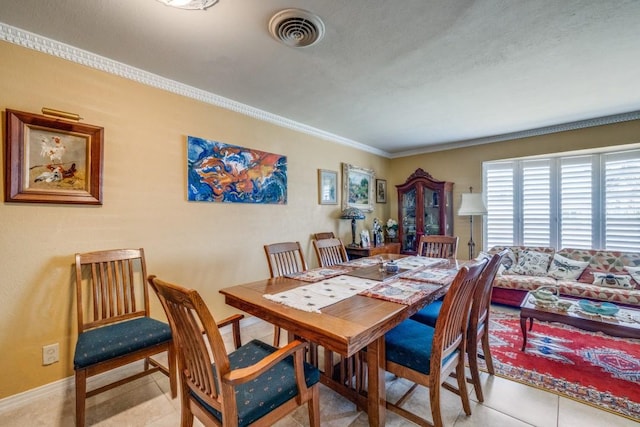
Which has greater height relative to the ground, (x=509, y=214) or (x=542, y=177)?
(x=542, y=177)

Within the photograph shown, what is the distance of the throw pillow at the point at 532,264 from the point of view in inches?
145

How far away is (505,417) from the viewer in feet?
5.48

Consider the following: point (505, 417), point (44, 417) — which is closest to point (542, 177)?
point (505, 417)

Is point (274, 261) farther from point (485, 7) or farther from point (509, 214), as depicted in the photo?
point (509, 214)

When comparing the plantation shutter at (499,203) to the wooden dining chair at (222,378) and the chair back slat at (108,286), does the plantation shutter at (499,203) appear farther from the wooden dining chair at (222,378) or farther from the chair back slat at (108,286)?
the chair back slat at (108,286)

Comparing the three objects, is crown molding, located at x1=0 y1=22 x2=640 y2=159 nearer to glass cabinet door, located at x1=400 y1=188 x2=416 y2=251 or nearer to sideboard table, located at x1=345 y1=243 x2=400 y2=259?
glass cabinet door, located at x1=400 y1=188 x2=416 y2=251

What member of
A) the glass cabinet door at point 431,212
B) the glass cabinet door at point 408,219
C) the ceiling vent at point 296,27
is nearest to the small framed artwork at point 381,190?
the glass cabinet door at point 408,219

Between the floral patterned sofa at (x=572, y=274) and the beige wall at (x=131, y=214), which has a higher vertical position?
the beige wall at (x=131, y=214)

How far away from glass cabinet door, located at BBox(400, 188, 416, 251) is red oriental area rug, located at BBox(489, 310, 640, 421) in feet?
6.85

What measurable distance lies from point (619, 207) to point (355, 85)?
3.80 meters

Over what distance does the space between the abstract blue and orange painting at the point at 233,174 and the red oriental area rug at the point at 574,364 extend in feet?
9.02

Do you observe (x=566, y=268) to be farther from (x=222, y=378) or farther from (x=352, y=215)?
(x=222, y=378)

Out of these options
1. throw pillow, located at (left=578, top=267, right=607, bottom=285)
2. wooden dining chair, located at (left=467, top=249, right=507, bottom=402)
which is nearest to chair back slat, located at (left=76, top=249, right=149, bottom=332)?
wooden dining chair, located at (left=467, top=249, right=507, bottom=402)

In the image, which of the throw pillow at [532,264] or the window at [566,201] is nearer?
the window at [566,201]
